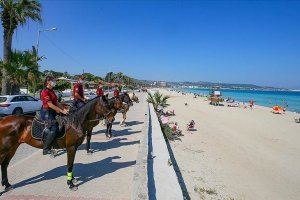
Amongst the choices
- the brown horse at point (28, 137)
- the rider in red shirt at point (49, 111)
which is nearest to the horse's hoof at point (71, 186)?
the brown horse at point (28, 137)

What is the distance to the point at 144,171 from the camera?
5996 mm

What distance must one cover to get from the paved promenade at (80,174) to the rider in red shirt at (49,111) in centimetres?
87

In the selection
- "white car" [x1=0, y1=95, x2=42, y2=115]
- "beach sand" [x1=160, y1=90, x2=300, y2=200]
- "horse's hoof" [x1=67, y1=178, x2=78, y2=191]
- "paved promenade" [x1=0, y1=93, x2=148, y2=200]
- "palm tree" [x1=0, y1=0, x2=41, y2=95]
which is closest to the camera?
"paved promenade" [x1=0, y1=93, x2=148, y2=200]

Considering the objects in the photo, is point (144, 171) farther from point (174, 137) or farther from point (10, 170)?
point (174, 137)

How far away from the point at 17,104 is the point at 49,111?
13.3 meters

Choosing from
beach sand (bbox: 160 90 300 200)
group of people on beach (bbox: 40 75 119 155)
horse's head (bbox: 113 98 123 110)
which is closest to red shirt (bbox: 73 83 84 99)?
horse's head (bbox: 113 98 123 110)

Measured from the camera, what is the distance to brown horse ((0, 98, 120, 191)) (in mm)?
5410

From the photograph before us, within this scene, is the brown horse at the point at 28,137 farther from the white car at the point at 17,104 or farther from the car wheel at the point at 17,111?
the car wheel at the point at 17,111

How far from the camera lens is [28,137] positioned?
18.5 ft

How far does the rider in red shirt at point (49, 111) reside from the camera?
18.2ft

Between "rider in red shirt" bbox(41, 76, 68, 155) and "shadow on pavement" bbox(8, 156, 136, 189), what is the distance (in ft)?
3.24

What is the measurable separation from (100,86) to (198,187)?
6373 mm

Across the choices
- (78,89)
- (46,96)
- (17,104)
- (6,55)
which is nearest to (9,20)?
(6,55)

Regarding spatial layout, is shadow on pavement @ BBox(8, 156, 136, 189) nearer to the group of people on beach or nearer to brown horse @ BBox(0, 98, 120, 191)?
brown horse @ BBox(0, 98, 120, 191)
